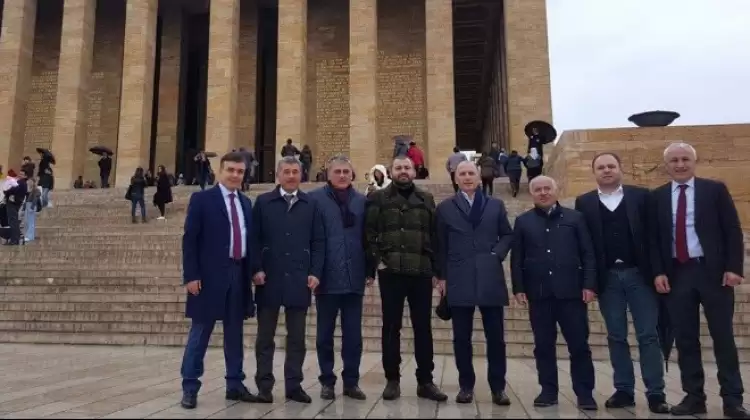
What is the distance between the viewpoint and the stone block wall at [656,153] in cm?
1159

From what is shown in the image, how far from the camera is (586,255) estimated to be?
4.42m

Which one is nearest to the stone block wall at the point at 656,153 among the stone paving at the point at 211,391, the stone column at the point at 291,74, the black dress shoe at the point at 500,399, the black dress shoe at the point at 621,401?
the stone paving at the point at 211,391

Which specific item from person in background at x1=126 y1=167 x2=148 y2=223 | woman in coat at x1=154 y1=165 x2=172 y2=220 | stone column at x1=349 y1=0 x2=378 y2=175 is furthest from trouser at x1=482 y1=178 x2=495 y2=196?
person in background at x1=126 y1=167 x2=148 y2=223

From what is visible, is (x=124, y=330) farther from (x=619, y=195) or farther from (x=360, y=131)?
(x=360, y=131)

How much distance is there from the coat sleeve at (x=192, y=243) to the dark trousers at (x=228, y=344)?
276 mm

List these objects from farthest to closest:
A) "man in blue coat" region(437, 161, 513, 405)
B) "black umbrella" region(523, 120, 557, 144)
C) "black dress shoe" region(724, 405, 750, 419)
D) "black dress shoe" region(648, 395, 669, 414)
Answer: "black umbrella" region(523, 120, 557, 144), "man in blue coat" region(437, 161, 513, 405), "black dress shoe" region(648, 395, 669, 414), "black dress shoe" region(724, 405, 750, 419)

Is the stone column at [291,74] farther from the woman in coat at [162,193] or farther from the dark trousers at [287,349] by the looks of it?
the dark trousers at [287,349]

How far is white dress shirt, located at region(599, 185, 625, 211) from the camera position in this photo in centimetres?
456

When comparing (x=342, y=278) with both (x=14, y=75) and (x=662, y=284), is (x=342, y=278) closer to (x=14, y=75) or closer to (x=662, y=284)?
(x=662, y=284)

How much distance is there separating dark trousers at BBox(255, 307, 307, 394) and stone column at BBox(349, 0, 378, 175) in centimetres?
1675

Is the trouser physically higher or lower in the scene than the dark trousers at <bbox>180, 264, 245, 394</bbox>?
higher

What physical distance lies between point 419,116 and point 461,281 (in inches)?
799

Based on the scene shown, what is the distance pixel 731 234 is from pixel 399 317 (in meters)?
2.48

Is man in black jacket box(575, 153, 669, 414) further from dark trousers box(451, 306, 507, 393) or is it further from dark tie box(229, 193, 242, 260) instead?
dark tie box(229, 193, 242, 260)
